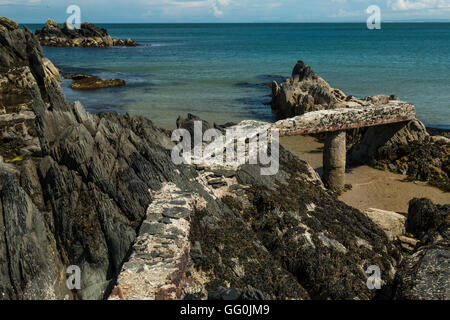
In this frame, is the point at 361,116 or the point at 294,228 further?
the point at 361,116

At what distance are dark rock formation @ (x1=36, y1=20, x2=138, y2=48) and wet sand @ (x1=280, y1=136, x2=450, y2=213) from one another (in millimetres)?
119337

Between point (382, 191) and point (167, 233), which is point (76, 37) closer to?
point (382, 191)

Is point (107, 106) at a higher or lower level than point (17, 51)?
lower

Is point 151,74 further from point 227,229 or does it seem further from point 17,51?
point 227,229

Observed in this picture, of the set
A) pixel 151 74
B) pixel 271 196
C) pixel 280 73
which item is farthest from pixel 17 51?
pixel 271 196

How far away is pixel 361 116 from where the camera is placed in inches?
825

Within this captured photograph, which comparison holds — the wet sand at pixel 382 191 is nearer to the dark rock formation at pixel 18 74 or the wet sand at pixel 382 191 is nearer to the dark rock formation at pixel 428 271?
the dark rock formation at pixel 428 271

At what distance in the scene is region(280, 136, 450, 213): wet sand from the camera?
66.0 feet

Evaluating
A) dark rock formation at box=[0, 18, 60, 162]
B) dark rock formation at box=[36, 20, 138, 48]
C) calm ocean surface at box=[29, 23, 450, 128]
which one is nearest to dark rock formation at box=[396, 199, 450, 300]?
dark rock formation at box=[0, 18, 60, 162]

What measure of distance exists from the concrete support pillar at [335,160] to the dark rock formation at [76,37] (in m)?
122

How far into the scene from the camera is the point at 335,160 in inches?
832

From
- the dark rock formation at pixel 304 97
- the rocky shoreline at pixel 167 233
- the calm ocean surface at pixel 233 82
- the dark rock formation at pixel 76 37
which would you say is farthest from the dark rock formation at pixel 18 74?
the dark rock formation at pixel 76 37

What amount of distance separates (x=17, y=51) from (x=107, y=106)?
655 inches
